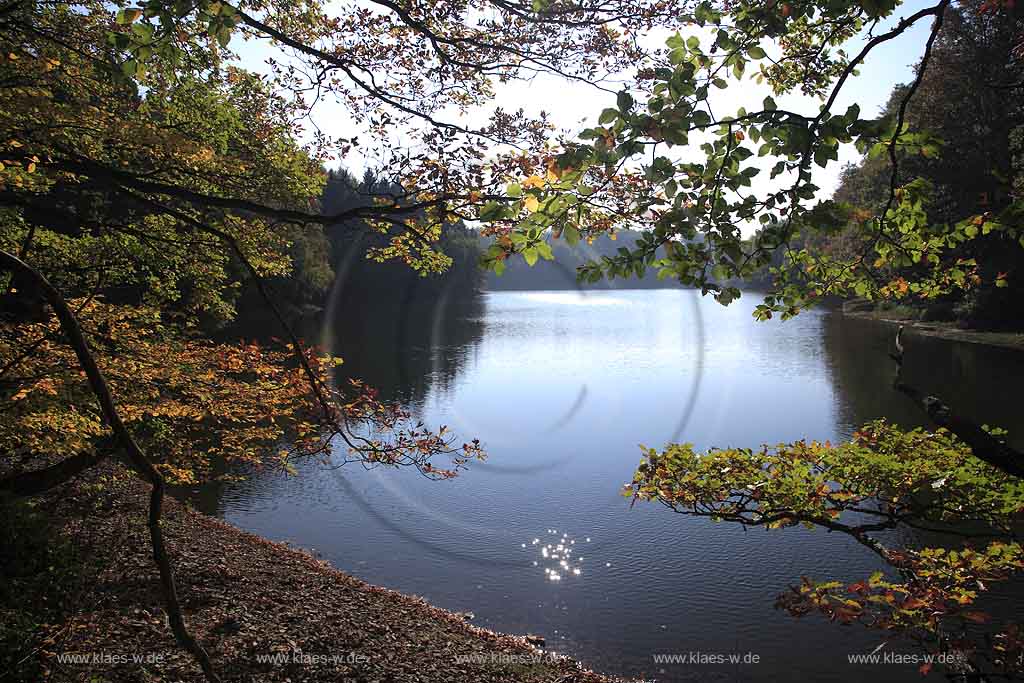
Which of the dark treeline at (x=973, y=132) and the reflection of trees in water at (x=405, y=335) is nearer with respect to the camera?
the reflection of trees in water at (x=405, y=335)

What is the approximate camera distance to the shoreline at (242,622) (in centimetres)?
760

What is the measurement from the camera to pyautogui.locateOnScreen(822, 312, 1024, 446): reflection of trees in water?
22828mm

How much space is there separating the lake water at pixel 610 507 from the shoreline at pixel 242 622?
4.50ft

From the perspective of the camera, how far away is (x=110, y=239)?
31.6 feet

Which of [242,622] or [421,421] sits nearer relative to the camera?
[242,622]

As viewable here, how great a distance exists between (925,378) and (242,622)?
100 feet

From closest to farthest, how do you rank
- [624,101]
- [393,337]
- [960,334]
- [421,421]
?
[624,101] → [421,421] → [960,334] → [393,337]

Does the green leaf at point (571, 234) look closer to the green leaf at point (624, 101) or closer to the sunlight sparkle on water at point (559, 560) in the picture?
the green leaf at point (624, 101)

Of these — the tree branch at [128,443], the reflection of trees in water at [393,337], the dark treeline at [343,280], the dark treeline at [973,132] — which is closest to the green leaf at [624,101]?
the tree branch at [128,443]

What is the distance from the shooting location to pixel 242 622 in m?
9.65

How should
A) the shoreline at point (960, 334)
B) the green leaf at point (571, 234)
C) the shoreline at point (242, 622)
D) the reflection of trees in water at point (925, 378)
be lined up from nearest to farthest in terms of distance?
the green leaf at point (571, 234)
the shoreline at point (242, 622)
the reflection of trees in water at point (925, 378)
the shoreline at point (960, 334)

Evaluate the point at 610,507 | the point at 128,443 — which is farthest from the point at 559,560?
the point at 128,443

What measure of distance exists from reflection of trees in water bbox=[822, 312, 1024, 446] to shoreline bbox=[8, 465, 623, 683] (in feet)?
47.9

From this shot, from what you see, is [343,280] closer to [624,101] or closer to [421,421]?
[421,421]
